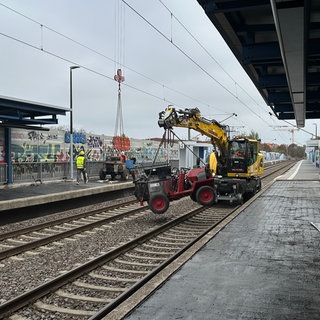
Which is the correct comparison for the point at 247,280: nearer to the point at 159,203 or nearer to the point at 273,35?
the point at 273,35

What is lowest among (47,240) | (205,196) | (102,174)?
(47,240)

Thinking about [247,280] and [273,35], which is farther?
[273,35]

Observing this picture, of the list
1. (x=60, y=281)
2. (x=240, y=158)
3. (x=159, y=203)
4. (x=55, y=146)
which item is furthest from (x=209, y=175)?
(x=55, y=146)

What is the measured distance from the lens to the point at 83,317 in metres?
5.37

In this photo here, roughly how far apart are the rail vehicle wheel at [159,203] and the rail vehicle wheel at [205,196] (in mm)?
1414

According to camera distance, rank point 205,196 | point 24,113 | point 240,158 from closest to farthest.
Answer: point 205,196, point 240,158, point 24,113

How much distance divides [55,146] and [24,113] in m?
4.73

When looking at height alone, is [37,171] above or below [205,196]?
above

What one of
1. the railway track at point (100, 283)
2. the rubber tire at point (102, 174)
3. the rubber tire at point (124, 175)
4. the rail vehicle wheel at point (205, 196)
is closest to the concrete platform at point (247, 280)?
the railway track at point (100, 283)

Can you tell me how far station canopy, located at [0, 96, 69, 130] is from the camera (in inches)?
711

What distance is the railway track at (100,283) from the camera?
552 centimetres

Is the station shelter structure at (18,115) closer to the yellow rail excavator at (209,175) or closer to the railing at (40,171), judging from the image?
the railing at (40,171)

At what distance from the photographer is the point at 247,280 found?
19.1 feet

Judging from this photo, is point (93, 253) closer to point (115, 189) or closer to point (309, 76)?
point (309, 76)
